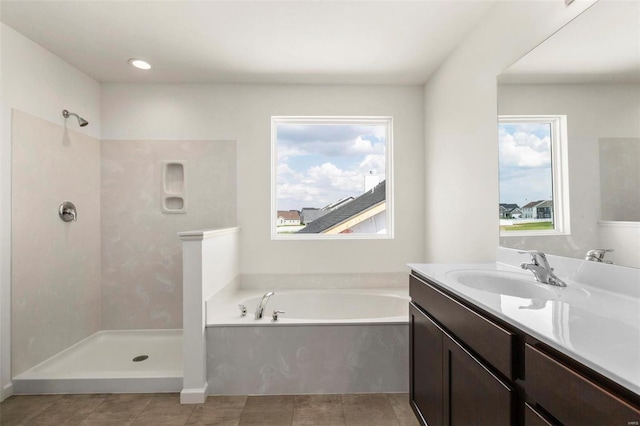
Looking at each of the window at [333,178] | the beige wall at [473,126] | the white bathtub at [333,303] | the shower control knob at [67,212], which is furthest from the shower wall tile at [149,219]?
the beige wall at [473,126]

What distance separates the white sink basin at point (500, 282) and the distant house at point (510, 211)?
311mm

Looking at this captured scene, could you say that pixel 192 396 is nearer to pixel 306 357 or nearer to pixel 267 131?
pixel 306 357

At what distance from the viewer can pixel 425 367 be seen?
152 cm

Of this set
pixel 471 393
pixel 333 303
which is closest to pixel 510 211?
pixel 471 393

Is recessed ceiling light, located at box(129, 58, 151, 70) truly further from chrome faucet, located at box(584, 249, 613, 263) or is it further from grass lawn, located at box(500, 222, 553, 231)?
chrome faucet, located at box(584, 249, 613, 263)

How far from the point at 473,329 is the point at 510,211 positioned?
35.2 inches

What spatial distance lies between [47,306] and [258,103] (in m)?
2.31

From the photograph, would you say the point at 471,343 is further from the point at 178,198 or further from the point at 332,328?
the point at 178,198

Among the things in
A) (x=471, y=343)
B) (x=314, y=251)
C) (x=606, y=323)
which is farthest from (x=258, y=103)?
(x=606, y=323)

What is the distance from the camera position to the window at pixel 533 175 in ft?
4.54

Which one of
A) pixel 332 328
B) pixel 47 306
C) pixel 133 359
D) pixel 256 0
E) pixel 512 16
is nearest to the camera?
pixel 512 16

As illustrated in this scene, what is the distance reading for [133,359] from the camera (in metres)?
2.47

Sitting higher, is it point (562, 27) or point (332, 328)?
point (562, 27)

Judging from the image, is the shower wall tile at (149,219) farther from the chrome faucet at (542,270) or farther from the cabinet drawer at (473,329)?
the chrome faucet at (542,270)
